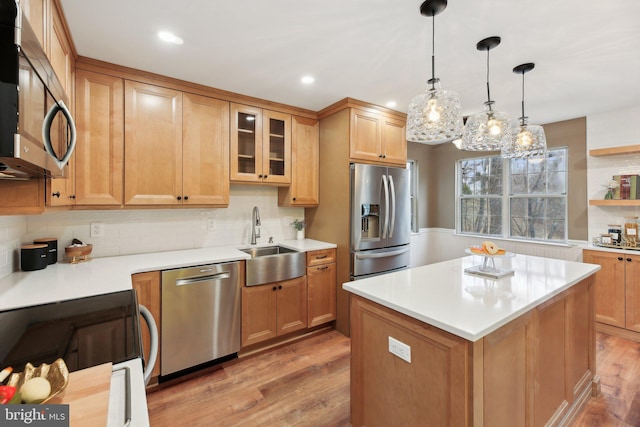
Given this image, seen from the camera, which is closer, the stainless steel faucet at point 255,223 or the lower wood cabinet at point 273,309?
the lower wood cabinet at point 273,309

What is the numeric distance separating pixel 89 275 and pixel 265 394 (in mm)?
1465

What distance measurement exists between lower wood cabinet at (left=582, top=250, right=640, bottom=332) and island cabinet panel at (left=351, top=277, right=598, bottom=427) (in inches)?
68.5

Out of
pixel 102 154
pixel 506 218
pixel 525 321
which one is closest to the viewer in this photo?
pixel 525 321

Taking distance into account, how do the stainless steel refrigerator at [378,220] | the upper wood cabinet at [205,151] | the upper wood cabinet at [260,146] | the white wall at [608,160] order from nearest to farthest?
the upper wood cabinet at [205,151]
the upper wood cabinet at [260,146]
the stainless steel refrigerator at [378,220]
the white wall at [608,160]

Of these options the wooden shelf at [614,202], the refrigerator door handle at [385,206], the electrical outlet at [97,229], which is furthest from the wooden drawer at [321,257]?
the wooden shelf at [614,202]

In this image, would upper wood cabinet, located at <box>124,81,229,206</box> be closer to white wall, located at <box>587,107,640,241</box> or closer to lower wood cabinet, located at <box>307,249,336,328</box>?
lower wood cabinet, located at <box>307,249,336,328</box>

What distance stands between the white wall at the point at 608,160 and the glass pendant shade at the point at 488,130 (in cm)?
231

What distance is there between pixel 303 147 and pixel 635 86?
3184 mm

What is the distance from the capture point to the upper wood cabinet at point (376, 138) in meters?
3.04

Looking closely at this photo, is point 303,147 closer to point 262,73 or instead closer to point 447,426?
point 262,73

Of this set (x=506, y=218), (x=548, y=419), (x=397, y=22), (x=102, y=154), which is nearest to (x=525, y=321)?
(x=548, y=419)

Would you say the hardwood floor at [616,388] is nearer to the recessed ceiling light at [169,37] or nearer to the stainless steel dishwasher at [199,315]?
the stainless steel dishwasher at [199,315]

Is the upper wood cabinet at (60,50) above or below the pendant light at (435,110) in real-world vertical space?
above

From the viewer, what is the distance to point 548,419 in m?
1.62
